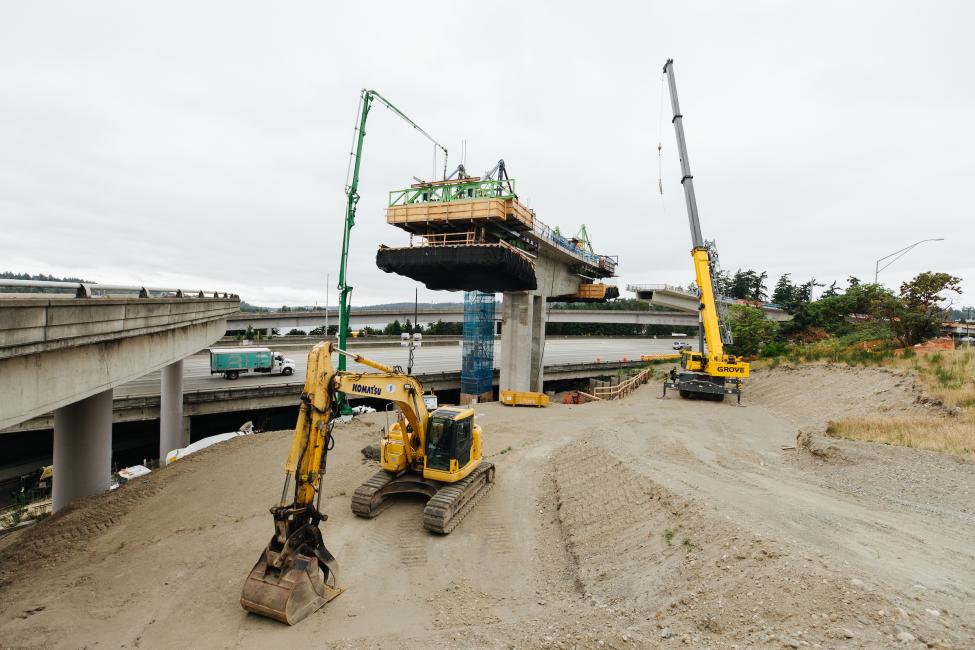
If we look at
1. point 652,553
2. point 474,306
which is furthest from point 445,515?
point 474,306

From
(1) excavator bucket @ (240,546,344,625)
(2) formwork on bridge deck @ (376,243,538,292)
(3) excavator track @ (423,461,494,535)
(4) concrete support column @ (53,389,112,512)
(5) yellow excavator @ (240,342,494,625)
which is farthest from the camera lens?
(2) formwork on bridge deck @ (376,243,538,292)

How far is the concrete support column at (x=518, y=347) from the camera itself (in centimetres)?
3334

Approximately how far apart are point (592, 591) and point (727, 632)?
2833 mm

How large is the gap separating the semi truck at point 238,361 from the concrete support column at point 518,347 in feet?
56.6

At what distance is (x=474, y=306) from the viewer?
34.1 m

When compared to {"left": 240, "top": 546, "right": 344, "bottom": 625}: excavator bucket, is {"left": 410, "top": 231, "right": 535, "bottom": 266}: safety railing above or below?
above

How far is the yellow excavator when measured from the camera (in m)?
7.97

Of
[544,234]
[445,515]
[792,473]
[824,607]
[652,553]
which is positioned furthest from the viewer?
[544,234]

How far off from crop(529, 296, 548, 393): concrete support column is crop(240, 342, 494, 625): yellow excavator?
72.9 feet

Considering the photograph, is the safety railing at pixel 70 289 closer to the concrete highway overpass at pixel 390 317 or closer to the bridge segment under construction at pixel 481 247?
the bridge segment under construction at pixel 481 247

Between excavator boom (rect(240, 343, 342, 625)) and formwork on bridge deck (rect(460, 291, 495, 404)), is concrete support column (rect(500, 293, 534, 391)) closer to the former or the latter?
formwork on bridge deck (rect(460, 291, 495, 404))

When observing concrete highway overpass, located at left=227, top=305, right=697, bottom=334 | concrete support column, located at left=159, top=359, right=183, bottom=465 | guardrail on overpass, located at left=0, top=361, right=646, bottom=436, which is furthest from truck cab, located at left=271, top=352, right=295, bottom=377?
concrete highway overpass, located at left=227, top=305, right=697, bottom=334

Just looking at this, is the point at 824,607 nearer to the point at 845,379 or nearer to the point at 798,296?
the point at 845,379

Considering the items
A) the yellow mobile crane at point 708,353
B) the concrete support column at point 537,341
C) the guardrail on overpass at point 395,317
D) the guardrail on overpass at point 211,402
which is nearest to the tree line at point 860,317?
the yellow mobile crane at point 708,353
